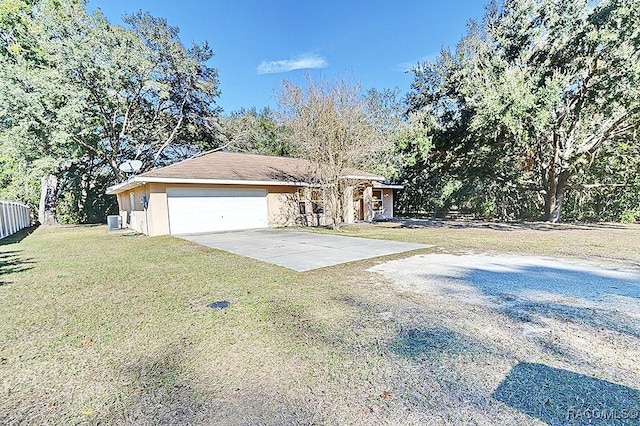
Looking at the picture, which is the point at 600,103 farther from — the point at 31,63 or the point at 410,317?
the point at 31,63

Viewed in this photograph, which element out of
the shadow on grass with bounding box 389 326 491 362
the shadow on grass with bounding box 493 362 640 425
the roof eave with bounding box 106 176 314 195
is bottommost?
the shadow on grass with bounding box 493 362 640 425

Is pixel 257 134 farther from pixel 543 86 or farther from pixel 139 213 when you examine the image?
pixel 543 86

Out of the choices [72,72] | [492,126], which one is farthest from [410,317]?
[72,72]

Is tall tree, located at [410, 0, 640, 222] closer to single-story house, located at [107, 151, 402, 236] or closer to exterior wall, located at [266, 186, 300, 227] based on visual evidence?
single-story house, located at [107, 151, 402, 236]

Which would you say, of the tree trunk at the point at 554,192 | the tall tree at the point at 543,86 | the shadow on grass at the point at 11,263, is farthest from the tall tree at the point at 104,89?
the tree trunk at the point at 554,192

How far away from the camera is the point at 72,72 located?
50.1ft

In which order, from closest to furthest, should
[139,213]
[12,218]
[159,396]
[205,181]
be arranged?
[159,396], [205,181], [139,213], [12,218]

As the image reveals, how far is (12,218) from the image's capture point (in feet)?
52.5

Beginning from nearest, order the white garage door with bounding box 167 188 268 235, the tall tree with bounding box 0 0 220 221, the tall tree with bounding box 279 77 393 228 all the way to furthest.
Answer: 1. the tall tree with bounding box 279 77 393 228
2. the white garage door with bounding box 167 188 268 235
3. the tall tree with bounding box 0 0 220 221

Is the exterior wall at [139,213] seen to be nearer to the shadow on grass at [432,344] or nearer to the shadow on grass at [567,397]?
the shadow on grass at [432,344]

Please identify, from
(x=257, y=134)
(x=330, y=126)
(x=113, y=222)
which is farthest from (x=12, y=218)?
(x=257, y=134)

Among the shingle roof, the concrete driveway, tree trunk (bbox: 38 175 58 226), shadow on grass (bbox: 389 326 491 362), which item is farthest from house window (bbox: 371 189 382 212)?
tree trunk (bbox: 38 175 58 226)

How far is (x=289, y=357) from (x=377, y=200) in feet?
57.7

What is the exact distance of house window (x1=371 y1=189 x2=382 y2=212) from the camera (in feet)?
64.4
